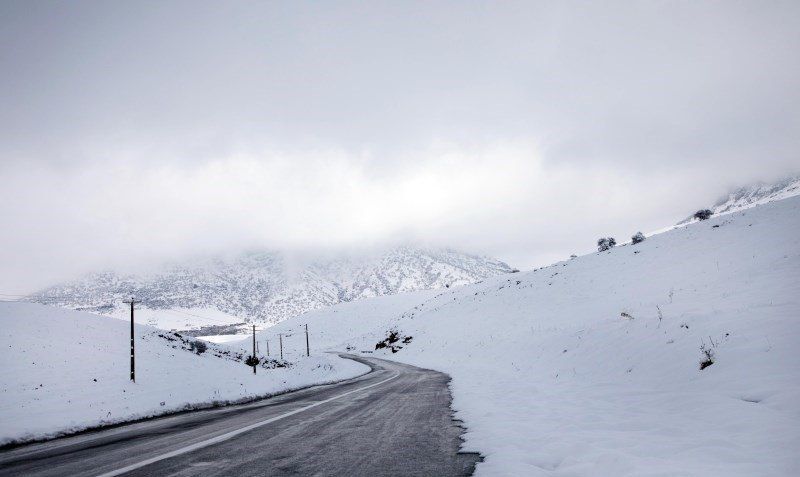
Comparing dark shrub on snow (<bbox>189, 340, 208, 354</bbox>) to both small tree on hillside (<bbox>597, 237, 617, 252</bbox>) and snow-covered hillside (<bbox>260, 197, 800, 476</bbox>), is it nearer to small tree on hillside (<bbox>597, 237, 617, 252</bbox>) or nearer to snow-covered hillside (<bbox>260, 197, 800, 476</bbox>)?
snow-covered hillside (<bbox>260, 197, 800, 476</bbox>)

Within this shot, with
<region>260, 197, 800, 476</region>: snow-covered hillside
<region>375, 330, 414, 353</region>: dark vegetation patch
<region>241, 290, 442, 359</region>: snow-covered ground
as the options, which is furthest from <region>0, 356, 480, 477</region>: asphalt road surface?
<region>241, 290, 442, 359</region>: snow-covered ground

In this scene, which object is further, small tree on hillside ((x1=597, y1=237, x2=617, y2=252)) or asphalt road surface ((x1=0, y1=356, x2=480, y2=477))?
small tree on hillside ((x1=597, y1=237, x2=617, y2=252))

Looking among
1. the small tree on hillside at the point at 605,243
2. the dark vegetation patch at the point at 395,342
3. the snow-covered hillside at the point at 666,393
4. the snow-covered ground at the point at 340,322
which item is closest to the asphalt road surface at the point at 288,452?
the snow-covered hillside at the point at 666,393

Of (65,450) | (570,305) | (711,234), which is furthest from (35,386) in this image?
(711,234)

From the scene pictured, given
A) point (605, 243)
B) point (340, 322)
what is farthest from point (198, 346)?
point (340, 322)

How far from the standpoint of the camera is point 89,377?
802 inches

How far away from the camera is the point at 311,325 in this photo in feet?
451

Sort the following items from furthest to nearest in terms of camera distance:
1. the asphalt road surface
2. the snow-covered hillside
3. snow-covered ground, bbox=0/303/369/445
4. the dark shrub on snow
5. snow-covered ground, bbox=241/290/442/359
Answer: snow-covered ground, bbox=241/290/442/359 < the dark shrub on snow < snow-covered ground, bbox=0/303/369/445 < the asphalt road surface < the snow-covered hillside

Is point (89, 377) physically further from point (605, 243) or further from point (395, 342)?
point (605, 243)

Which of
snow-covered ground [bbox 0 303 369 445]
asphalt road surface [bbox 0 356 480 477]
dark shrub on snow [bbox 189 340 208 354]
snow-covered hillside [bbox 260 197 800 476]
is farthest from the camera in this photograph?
dark shrub on snow [bbox 189 340 208 354]

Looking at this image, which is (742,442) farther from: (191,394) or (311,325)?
(311,325)

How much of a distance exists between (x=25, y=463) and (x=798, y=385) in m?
12.5

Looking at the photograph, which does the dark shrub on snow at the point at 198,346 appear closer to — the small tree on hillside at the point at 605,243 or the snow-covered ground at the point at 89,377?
the snow-covered ground at the point at 89,377

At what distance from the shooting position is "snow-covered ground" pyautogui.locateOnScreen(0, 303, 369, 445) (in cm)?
1439
